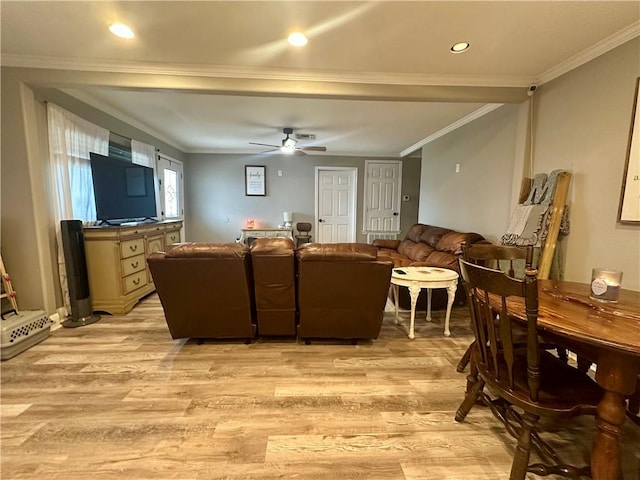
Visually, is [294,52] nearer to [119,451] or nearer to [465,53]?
[465,53]

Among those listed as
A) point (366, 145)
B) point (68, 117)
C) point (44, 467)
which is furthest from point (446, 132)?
point (44, 467)

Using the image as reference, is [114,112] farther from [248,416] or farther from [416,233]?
[416,233]

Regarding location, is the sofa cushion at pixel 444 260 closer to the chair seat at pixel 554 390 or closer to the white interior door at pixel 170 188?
the chair seat at pixel 554 390

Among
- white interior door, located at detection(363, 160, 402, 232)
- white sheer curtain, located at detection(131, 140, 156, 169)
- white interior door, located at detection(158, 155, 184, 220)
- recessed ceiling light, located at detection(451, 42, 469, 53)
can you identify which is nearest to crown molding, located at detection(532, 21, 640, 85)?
recessed ceiling light, located at detection(451, 42, 469, 53)

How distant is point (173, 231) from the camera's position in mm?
4645

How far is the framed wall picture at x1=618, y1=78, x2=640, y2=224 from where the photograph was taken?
76.2 inches

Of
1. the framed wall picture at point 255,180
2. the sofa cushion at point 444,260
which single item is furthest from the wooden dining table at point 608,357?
the framed wall picture at point 255,180

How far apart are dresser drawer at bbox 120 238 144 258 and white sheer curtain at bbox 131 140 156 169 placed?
1458mm

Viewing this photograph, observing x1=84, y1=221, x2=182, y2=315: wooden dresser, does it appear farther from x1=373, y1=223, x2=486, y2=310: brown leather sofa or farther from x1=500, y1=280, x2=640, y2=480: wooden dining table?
x1=500, y1=280, x2=640, y2=480: wooden dining table

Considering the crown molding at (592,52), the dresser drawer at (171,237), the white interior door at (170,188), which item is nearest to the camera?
the crown molding at (592,52)

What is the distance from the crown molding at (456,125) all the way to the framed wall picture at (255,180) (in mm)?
3287

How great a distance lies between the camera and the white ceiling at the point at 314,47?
1843 mm

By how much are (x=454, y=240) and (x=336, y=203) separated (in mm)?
3721

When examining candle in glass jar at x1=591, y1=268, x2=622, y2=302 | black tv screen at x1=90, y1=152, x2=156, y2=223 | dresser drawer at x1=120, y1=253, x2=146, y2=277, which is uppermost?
black tv screen at x1=90, y1=152, x2=156, y2=223
